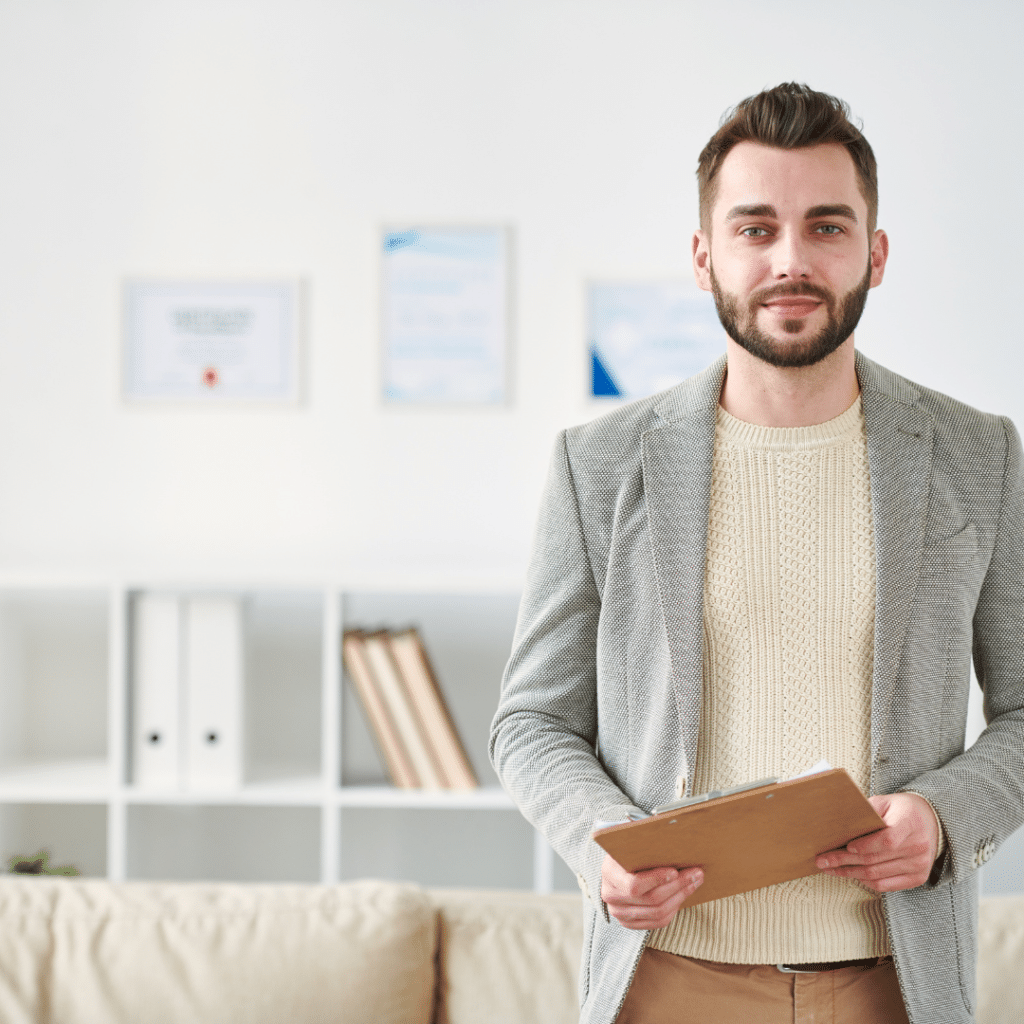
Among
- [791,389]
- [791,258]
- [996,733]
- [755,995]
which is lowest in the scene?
[755,995]

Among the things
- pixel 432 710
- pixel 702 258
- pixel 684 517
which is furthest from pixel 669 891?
pixel 432 710

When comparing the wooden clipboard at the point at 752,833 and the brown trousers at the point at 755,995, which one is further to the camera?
the brown trousers at the point at 755,995

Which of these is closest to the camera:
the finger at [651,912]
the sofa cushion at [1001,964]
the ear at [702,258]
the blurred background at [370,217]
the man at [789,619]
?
the finger at [651,912]

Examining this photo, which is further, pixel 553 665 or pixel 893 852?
pixel 553 665

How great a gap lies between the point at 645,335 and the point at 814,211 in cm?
139

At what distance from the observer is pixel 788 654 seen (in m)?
1.10

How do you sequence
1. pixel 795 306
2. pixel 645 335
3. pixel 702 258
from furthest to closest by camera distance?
pixel 645 335 < pixel 702 258 < pixel 795 306

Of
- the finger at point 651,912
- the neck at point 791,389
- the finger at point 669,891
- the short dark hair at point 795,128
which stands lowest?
the finger at point 651,912

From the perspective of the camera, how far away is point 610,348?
97.3 inches

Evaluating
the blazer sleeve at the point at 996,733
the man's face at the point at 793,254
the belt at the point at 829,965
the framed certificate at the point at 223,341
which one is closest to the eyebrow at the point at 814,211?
the man's face at the point at 793,254

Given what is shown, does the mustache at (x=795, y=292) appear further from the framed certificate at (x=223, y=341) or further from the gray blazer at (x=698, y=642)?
the framed certificate at (x=223, y=341)

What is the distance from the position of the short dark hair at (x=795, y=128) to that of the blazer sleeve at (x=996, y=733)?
12.2 inches

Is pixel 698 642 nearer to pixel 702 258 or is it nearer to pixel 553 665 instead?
pixel 553 665

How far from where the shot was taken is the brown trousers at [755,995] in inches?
42.3
